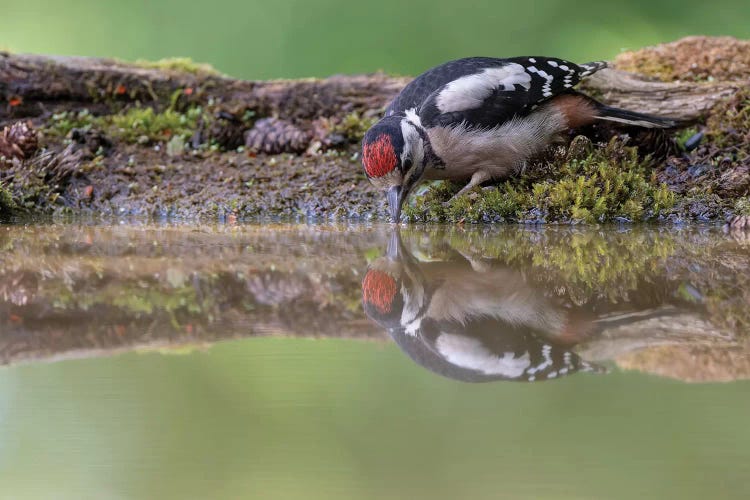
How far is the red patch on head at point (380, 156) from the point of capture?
505cm

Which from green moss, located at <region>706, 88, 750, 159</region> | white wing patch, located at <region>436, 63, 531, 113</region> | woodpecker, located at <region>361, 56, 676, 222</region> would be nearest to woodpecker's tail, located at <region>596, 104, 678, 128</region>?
woodpecker, located at <region>361, 56, 676, 222</region>

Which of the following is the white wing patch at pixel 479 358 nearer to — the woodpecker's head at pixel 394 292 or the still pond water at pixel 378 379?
the still pond water at pixel 378 379

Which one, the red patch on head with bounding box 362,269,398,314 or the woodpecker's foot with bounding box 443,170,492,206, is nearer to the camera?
the red patch on head with bounding box 362,269,398,314

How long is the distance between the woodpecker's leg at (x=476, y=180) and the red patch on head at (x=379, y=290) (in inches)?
96.6

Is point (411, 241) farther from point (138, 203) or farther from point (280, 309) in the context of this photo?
point (138, 203)

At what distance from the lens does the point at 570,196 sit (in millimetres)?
5566

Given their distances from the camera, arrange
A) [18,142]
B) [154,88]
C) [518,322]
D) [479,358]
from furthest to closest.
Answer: [154,88], [18,142], [518,322], [479,358]

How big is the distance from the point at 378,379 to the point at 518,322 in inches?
25.2

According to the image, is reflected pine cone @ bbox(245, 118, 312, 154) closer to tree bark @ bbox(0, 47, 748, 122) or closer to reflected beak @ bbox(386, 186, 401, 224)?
tree bark @ bbox(0, 47, 748, 122)

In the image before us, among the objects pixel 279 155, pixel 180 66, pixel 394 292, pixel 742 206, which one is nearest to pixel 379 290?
pixel 394 292

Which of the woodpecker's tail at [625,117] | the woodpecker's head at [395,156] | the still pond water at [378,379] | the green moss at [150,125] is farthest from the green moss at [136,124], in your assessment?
the still pond water at [378,379]

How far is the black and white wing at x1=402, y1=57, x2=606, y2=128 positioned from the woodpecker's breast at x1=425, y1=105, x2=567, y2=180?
6 centimetres

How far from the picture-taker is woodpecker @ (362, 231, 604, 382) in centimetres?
195

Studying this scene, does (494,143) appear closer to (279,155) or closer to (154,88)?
(279,155)
